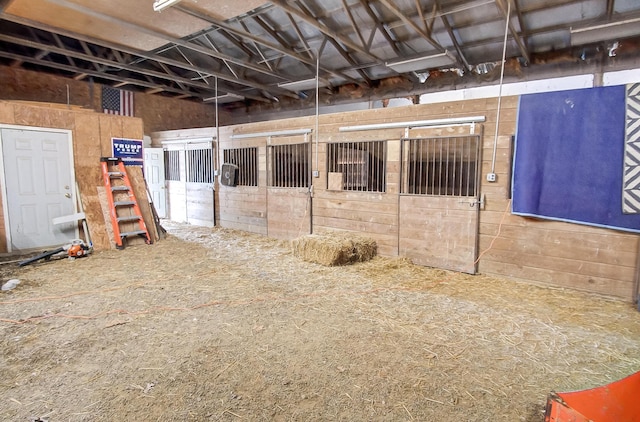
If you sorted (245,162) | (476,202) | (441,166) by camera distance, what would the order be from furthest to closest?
(245,162)
(441,166)
(476,202)

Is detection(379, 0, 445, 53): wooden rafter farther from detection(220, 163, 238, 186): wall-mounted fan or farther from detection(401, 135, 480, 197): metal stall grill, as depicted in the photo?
detection(220, 163, 238, 186): wall-mounted fan

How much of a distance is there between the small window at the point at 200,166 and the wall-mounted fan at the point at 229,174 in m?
0.54

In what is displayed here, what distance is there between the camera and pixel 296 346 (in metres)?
2.31

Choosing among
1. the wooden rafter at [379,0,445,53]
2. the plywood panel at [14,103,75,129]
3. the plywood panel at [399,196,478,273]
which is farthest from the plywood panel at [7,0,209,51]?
the plywood panel at [399,196,478,273]

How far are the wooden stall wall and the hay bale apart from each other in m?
2.76

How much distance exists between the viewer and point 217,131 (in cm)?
677

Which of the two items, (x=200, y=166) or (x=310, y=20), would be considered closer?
(x=310, y=20)

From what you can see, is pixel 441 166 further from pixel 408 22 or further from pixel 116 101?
pixel 116 101

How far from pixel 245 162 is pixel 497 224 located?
451 cm

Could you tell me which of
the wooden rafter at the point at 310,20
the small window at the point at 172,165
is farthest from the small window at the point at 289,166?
the small window at the point at 172,165

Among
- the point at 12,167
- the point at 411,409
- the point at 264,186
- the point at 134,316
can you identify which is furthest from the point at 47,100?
the point at 411,409

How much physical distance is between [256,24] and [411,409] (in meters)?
5.36

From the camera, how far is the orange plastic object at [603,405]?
128 cm

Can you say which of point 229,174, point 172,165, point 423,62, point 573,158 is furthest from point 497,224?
point 172,165
